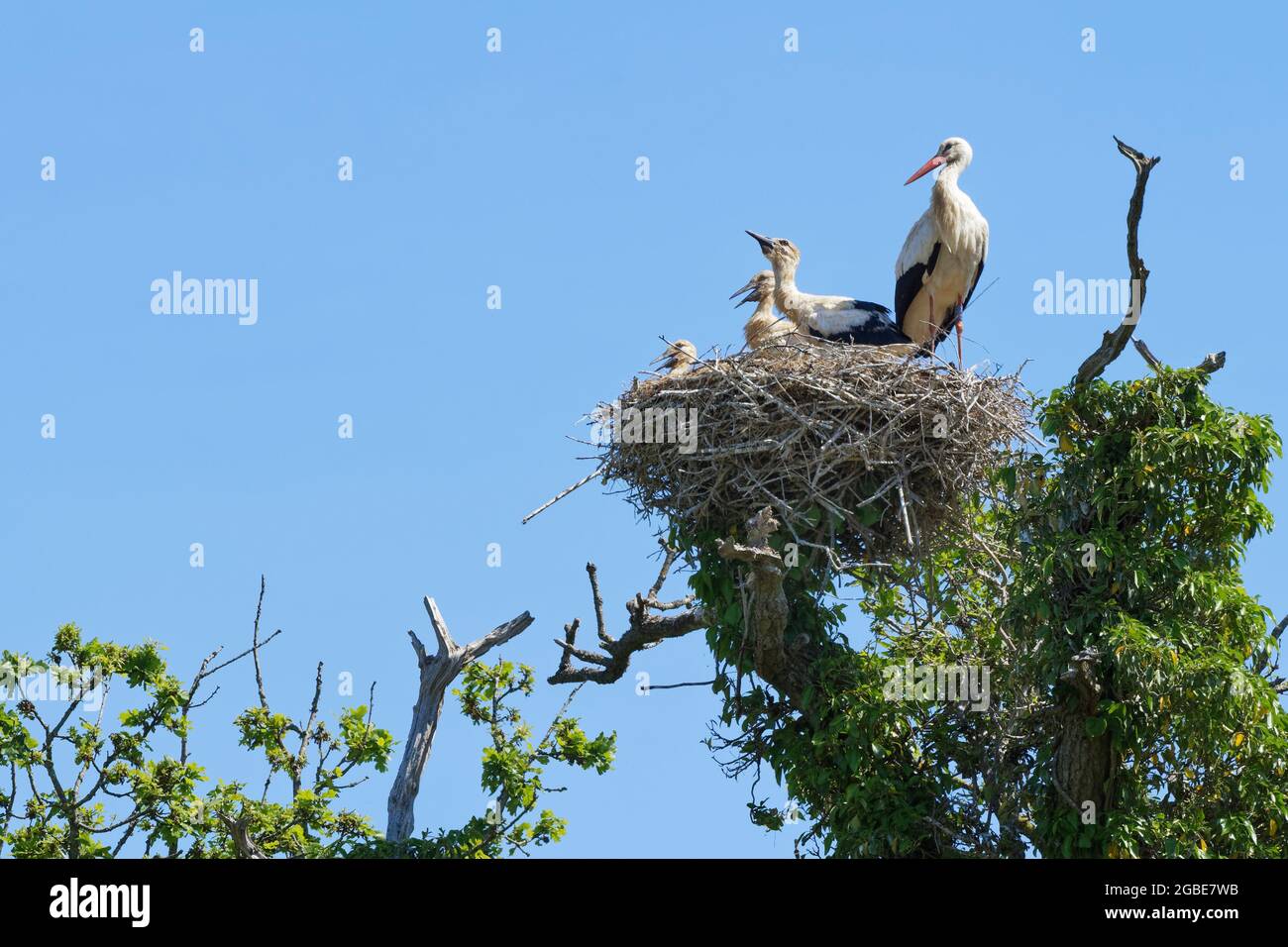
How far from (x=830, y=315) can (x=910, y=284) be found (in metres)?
1.36

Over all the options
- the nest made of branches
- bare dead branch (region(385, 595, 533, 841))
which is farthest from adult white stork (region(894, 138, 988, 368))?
bare dead branch (region(385, 595, 533, 841))

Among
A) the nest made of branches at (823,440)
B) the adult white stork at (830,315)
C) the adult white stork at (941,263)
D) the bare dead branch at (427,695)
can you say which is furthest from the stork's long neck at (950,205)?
the bare dead branch at (427,695)

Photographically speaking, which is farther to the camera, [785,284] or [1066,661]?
[785,284]

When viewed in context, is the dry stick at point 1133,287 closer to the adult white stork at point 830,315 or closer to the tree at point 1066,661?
the tree at point 1066,661

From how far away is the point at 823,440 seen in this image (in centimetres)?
1248

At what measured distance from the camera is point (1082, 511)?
1228 centimetres

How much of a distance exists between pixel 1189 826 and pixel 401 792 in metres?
5.19

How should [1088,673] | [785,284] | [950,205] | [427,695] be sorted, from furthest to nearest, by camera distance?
1. [950,205]
2. [785,284]
3. [427,695]
4. [1088,673]

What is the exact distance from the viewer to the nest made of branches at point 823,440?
40.8 feet

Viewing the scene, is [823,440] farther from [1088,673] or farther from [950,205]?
[950,205]

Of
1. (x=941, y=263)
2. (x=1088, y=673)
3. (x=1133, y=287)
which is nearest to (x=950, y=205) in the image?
(x=941, y=263)

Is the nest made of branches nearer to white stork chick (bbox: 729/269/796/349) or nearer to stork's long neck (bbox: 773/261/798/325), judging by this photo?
white stork chick (bbox: 729/269/796/349)
